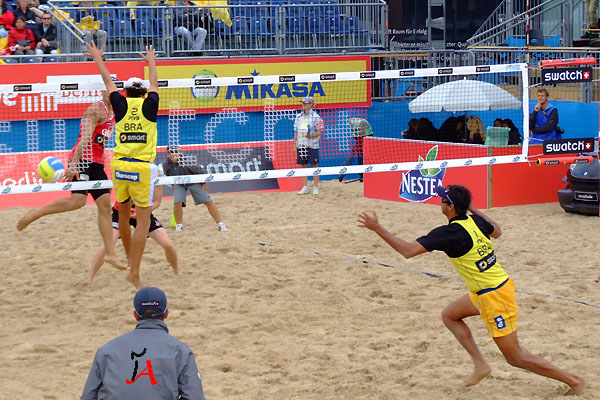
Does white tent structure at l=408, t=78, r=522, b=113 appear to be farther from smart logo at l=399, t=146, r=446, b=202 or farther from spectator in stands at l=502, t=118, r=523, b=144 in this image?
smart logo at l=399, t=146, r=446, b=202

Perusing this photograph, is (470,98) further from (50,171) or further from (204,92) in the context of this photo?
(50,171)

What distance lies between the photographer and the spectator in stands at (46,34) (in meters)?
15.4

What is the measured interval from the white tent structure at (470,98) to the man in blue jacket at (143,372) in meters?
10.5

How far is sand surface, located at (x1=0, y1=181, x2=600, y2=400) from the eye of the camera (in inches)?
253

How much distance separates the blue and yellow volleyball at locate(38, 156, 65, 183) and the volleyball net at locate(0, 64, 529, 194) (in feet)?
14.4

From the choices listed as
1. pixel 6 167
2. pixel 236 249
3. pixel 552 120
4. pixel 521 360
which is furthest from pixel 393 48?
pixel 521 360

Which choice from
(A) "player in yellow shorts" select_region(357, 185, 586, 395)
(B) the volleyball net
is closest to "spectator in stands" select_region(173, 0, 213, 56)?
(B) the volleyball net

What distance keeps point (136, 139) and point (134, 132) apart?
0.23 feet

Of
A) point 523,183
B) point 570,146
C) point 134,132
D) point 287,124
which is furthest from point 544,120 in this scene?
point 134,132

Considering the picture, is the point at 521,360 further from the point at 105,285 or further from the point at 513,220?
the point at 513,220

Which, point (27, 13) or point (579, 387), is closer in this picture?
point (579, 387)

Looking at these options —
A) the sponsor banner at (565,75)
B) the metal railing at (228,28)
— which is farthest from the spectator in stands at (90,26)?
the sponsor banner at (565,75)

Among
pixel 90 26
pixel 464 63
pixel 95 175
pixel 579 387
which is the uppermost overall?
pixel 90 26

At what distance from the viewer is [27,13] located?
51.8 feet
